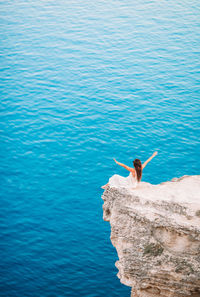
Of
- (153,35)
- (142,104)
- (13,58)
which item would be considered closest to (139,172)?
(142,104)

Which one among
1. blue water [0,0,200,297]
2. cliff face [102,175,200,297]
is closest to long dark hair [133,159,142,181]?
cliff face [102,175,200,297]

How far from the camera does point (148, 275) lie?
12.3 metres

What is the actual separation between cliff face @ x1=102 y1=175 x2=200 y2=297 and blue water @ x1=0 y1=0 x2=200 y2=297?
275 inches

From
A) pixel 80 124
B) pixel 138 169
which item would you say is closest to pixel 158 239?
pixel 138 169

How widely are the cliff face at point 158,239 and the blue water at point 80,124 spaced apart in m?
6.98

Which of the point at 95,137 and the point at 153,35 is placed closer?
the point at 95,137

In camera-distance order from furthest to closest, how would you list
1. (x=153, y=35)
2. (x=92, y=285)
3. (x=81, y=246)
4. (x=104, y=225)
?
(x=153, y=35) → (x=104, y=225) → (x=81, y=246) → (x=92, y=285)

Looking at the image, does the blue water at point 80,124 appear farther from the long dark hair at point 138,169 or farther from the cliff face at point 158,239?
the long dark hair at point 138,169

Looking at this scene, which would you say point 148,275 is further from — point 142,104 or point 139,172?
point 142,104

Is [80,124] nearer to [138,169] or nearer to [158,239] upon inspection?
[138,169]

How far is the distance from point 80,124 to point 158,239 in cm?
1874

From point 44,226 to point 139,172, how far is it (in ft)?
34.4

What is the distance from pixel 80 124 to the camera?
29781 millimetres

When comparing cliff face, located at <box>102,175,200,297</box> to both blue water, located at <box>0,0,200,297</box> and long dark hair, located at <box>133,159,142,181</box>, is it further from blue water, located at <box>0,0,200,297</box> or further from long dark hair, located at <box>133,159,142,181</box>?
blue water, located at <box>0,0,200,297</box>
